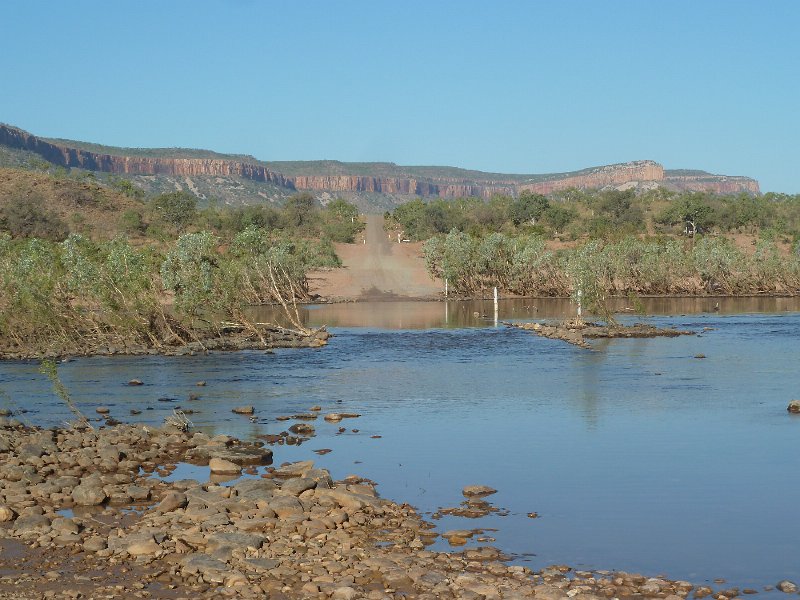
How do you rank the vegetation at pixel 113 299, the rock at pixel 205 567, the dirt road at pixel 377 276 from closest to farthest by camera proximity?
the rock at pixel 205 567
the vegetation at pixel 113 299
the dirt road at pixel 377 276

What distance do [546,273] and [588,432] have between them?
44188 millimetres

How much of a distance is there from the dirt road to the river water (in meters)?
26.2

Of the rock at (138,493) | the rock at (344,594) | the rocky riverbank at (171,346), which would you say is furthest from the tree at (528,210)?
the rock at (344,594)

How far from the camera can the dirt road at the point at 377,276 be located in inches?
2803

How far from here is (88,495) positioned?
16.1 m

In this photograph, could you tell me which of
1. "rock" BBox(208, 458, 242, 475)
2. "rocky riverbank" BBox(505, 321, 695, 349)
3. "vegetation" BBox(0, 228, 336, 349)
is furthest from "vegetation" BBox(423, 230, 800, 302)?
"rock" BBox(208, 458, 242, 475)

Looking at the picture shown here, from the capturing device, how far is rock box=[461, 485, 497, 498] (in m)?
16.6

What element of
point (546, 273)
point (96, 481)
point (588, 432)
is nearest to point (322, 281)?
point (546, 273)

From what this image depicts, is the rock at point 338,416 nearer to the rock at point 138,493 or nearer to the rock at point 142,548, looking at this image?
the rock at point 138,493

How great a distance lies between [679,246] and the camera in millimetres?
67625

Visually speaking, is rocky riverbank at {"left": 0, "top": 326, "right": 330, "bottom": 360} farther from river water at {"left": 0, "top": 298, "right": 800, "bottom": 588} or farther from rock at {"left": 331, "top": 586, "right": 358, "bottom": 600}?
rock at {"left": 331, "top": 586, "right": 358, "bottom": 600}

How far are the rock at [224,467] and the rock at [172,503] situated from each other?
263 centimetres

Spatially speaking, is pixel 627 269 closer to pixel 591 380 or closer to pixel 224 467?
pixel 591 380

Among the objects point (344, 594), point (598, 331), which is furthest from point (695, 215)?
point (344, 594)
